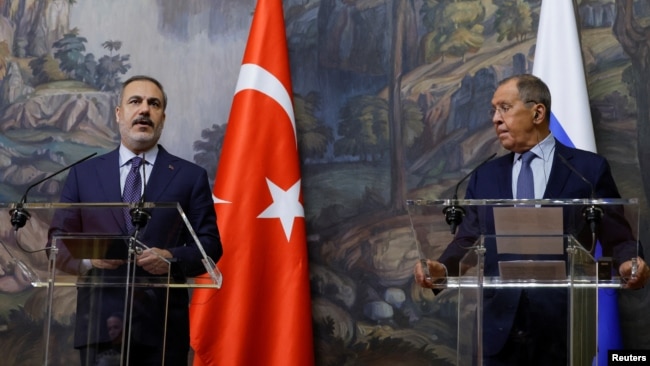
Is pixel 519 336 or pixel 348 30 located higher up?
pixel 348 30

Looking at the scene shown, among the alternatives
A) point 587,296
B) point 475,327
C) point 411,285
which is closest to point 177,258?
point 475,327

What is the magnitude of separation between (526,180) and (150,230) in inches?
75.9

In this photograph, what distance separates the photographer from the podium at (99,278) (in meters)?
3.91

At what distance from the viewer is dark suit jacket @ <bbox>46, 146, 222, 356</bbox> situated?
394cm

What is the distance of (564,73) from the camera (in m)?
6.25

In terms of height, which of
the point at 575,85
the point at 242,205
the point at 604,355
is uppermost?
the point at 575,85

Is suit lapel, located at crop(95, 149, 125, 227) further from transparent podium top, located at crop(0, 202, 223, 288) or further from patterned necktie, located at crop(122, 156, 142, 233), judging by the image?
transparent podium top, located at crop(0, 202, 223, 288)

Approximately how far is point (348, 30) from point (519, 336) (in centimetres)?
353

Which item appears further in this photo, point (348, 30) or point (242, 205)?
point (348, 30)

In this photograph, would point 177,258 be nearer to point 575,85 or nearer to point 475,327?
point 475,327

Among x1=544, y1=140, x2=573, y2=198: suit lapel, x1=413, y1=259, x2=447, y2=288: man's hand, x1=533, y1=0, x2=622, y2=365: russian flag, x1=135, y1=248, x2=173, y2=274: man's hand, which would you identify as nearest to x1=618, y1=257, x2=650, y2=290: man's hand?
x1=413, y1=259, x2=447, y2=288: man's hand

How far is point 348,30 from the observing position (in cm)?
692

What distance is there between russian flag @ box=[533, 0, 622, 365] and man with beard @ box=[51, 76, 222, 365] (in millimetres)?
2227

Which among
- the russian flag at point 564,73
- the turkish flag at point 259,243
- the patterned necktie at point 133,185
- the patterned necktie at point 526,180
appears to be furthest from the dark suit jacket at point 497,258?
the turkish flag at point 259,243
